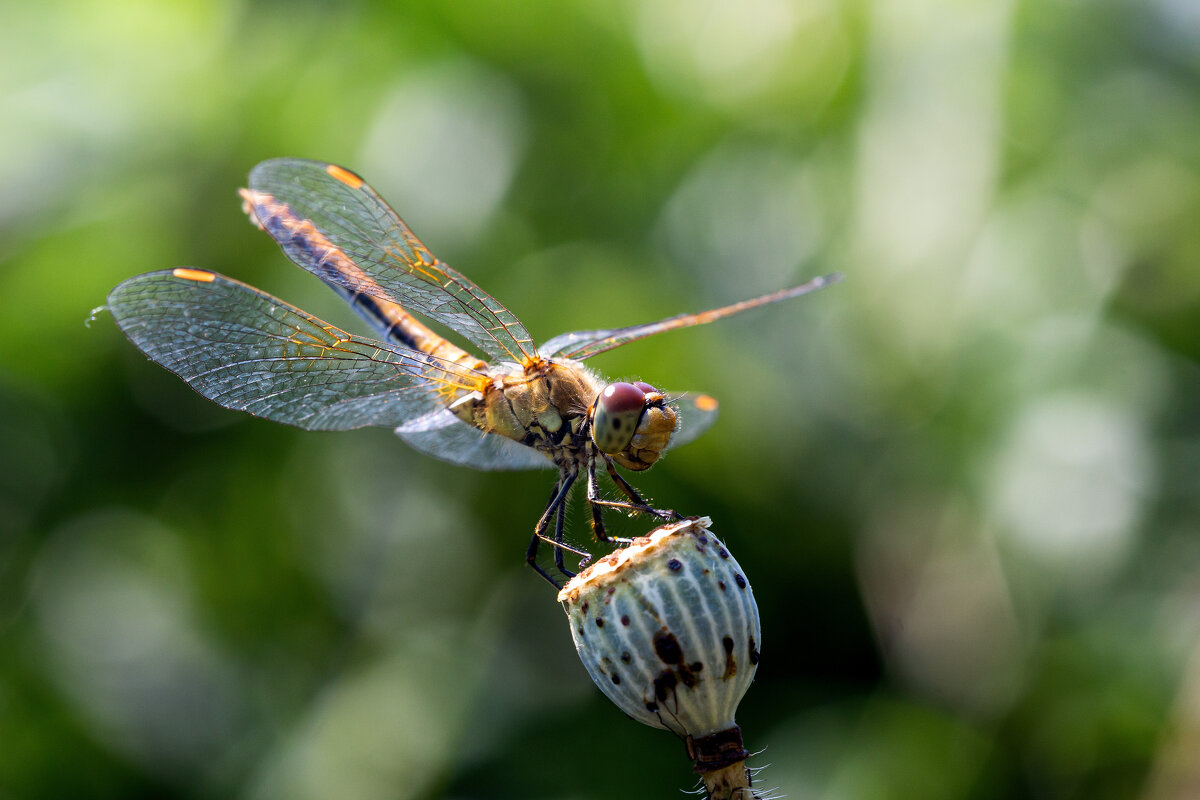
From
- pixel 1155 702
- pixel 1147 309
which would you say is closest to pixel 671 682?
pixel 1155 702

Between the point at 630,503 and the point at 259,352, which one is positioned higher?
the point at 259,352

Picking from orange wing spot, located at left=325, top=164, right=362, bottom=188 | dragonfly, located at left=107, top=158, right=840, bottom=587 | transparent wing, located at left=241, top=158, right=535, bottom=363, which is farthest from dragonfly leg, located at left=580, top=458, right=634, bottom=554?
orange wing spot, located at left=325, top=164, right=362, bottom=188

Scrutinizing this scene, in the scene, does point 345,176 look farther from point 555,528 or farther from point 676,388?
point 676,388

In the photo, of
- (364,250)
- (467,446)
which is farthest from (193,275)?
(467,446)

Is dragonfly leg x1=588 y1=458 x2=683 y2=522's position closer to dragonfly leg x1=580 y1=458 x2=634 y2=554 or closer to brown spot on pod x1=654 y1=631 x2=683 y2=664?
dragonfly leg x1=580 y1=458 x2=634 y2=554

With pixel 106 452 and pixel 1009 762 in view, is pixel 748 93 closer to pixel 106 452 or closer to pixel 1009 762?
pixel 1009 762

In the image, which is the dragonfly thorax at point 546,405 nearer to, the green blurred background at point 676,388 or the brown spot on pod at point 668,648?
the brown spot on pod at point 668,648
